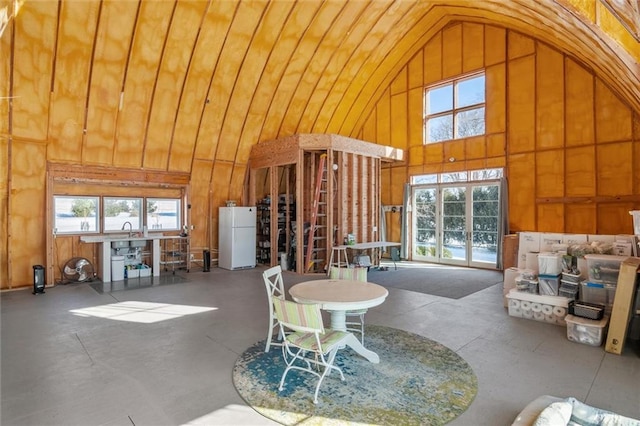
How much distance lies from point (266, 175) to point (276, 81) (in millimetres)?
2990

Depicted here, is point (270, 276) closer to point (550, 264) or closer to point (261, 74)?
point (550, 264)

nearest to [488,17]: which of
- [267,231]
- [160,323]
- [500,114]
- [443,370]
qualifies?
[500,114]

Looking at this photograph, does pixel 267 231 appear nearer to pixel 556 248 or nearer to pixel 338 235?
pixel 338 235

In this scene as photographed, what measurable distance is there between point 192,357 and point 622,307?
16.5 ft

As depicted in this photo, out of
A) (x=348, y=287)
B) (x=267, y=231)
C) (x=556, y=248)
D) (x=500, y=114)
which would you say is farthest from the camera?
(x=267, y=231)

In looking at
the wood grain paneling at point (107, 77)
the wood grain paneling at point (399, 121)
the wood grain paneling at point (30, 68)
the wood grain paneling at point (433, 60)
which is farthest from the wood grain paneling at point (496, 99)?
the wood grain paneling at point (30, 68)

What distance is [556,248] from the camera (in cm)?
544

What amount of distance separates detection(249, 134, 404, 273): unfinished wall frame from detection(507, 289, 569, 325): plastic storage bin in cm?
444

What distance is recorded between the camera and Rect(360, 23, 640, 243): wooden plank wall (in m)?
7.93

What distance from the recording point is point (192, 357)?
12.3 feet

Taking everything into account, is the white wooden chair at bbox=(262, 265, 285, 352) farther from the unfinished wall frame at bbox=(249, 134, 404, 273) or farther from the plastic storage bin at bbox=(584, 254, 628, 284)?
the unfinished wall frame at bbox=(249, 134, 404, 273)

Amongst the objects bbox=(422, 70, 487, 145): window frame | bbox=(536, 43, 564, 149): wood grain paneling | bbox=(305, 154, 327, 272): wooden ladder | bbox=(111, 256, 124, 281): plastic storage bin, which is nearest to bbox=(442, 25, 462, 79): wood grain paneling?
bbox=(422, 70, 487, 145): window frame

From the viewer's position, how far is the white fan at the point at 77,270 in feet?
25.2

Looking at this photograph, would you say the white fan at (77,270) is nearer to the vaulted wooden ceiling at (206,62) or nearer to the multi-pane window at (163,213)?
the multi-pane window at (163,213)
